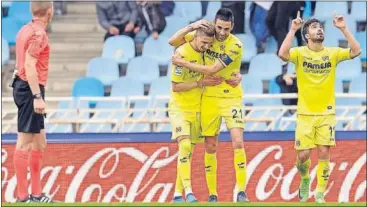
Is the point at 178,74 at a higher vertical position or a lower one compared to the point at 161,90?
higher

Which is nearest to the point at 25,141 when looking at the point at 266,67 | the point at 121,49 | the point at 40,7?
the point at 40,7

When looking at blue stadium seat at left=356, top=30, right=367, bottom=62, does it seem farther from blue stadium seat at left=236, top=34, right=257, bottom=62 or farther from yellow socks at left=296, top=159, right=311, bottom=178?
yellow socks at left=296, top=159, right=311, bottom=178

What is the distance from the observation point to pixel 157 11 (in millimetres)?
21781

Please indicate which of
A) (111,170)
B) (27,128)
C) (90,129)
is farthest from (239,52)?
(90,129)

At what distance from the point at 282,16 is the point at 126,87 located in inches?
93.3

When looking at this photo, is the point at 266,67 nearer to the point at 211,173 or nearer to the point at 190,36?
the point at 211,173

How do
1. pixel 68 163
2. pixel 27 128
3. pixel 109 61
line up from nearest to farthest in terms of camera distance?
pixel 27 128 → pixel 68 163 → pixel 109 61

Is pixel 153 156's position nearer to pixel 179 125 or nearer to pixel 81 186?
pixel 81 186

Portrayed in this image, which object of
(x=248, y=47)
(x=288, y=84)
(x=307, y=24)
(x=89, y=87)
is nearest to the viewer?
(x=307, y=24)

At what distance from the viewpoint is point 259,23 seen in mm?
21812

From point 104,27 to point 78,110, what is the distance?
3.16m

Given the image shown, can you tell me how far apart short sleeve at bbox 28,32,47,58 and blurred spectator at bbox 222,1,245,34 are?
6.72 m

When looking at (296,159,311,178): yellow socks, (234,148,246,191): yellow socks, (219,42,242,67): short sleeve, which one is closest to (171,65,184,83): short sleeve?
(219,42,242,67): short sleeve

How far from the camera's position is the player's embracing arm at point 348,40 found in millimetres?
15219
